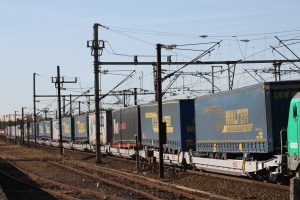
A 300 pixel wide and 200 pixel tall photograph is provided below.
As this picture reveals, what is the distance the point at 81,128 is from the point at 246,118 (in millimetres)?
35322

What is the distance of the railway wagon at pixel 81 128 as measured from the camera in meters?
51.7

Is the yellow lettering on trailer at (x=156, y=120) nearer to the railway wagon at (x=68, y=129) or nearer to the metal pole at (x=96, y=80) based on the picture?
the metal pole at (x=96, y=80)

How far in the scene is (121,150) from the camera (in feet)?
128

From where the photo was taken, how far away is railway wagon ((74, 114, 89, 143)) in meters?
51.7

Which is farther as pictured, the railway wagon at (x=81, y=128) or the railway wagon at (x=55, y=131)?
the railway wagon at (x=55, y=131)

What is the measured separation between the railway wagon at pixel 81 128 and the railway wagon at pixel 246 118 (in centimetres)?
2706

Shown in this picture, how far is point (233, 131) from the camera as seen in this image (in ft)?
71.9

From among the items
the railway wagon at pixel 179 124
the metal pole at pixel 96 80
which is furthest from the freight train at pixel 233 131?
the metal pole at pixel 96 80

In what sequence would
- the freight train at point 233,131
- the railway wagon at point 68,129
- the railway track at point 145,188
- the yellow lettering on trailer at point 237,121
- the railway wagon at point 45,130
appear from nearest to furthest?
the railway track at point 145,188, the freight train at point 233,131, the yellow lettering on trailer at point 237,121, the railway wagon at point 68,129, the railway wagon at point 45,130

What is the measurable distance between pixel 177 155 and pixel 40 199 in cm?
1143

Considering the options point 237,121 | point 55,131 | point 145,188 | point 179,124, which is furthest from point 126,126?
point 55,131

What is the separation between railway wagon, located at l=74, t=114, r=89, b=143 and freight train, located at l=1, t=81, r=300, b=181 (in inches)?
581

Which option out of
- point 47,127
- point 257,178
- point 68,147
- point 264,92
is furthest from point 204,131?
point 47,127

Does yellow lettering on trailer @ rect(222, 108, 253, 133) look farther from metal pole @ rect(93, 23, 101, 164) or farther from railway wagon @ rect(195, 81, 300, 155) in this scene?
metal pole @ rect(93, 23, 101, 164)
